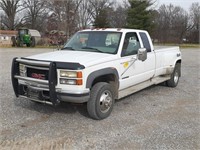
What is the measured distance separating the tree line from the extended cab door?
3605cm

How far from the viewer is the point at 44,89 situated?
15.2 feet

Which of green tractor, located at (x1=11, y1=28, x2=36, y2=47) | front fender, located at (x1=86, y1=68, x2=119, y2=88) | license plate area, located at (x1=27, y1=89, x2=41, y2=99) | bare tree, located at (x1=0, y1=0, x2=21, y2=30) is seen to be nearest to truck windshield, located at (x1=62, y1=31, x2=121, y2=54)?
front fender, located at (x1=86, y1=68, x2=119, y2=88)

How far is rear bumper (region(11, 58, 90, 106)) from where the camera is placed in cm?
443

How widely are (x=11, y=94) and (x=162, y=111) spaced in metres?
4.05

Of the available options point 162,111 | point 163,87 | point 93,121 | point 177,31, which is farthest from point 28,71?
point 177,31

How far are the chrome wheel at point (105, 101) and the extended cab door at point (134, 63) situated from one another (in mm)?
485

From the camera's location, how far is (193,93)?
23.5 feet

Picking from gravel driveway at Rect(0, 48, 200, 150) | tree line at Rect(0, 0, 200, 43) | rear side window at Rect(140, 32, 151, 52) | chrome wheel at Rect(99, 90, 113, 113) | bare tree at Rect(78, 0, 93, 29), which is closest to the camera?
gravel driveway at Rect(0, 48, 200, 150)

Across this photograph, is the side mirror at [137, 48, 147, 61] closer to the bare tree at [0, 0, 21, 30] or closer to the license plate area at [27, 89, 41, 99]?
the license plate area at [27, 89, 41, 99]

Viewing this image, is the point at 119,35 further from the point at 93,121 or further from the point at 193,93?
the point at 193,93

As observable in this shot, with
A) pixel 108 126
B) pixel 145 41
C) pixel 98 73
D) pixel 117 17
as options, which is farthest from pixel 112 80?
pixel 117 17

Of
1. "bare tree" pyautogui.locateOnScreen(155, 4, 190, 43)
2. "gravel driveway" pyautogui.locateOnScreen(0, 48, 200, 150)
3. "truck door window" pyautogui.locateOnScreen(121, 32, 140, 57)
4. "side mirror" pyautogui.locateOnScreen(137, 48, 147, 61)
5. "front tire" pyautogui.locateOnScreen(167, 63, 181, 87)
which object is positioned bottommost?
"gravel driveway" pyautogui.locateOnScreen(0, 48, 200, 150)

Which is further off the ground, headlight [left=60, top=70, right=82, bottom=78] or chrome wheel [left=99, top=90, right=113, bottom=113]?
headlight [left=60, top=70, right=82, bottom=78]

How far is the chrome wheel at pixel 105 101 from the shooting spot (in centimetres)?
495
